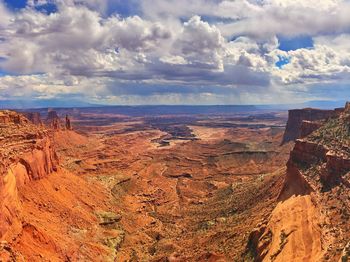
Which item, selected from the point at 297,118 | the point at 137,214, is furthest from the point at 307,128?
the point at 297,118

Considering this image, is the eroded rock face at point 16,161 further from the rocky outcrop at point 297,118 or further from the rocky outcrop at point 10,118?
the rocky outcrop at point 297,118

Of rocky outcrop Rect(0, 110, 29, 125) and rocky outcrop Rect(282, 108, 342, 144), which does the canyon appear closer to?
rocky outcrop Rect(0, 110, 29, 125)

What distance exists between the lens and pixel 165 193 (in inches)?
4705

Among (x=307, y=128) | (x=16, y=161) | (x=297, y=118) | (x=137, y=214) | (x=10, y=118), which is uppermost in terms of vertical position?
(x=10, y=118)

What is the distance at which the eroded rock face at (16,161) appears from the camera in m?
54.3

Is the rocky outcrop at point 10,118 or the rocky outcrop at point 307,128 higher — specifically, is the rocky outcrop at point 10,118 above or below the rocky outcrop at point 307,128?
above

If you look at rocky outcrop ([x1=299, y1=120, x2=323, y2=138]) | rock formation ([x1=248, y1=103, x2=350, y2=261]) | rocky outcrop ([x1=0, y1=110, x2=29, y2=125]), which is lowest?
rock formation ([x1=248, y1=103, x2=350, y2=261])

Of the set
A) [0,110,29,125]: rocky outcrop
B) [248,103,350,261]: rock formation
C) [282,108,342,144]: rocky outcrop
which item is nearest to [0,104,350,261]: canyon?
[248,103,350,261]: rock formation

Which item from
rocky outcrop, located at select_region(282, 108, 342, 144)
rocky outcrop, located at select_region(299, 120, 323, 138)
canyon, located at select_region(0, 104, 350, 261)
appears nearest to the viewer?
canyon, located at select_region(0, 104, 350, 261)

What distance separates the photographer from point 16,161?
68000 millimetres

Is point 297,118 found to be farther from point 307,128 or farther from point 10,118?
point 10,118

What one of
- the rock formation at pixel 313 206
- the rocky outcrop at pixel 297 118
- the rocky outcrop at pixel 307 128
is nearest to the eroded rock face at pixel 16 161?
the rock formation at pixel 313 206

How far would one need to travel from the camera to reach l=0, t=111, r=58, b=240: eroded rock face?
178 ft

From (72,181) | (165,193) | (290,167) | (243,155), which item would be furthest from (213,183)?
(290,167)
